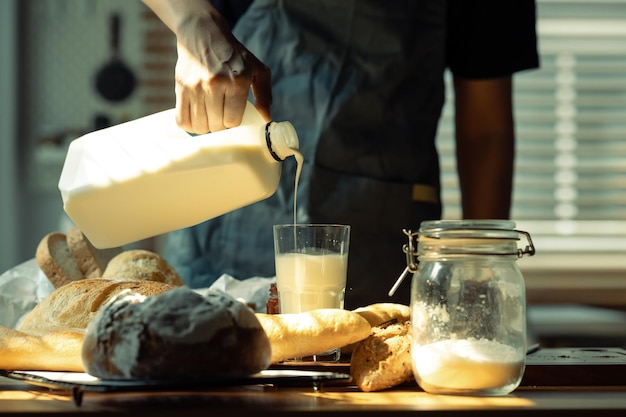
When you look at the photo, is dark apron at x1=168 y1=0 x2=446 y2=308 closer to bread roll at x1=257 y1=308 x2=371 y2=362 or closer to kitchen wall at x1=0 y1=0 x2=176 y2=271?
bread roll at x1=257 y1=308 x2=371 y2=362

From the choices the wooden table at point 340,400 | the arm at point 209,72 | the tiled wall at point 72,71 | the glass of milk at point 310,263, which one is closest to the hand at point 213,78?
the arm at point 209,72

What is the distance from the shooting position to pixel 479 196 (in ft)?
6.73

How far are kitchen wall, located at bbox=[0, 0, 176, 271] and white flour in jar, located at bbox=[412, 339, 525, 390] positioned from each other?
2.71 metres

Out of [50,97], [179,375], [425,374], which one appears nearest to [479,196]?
[425,374]

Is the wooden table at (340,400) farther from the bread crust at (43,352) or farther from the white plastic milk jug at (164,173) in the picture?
the white plastic milk jug at (164,173)

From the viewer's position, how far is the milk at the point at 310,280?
1025 millimetres

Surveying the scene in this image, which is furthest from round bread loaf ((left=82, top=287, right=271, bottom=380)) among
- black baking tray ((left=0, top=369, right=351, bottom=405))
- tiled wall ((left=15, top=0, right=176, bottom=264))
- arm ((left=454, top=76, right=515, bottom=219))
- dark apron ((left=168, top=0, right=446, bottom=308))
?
tiled wall ((left=15, top=0, right=176, bottom=264))

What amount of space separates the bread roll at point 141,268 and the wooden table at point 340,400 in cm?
36

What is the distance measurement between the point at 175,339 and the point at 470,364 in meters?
0.27

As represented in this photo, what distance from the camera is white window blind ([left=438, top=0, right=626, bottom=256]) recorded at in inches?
134

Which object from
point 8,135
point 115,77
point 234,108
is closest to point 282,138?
point 234,108

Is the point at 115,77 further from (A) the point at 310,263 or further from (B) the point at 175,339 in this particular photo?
(B) the point at 175,339

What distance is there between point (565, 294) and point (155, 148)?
2.49 meters

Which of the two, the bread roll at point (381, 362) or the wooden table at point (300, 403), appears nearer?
the wooden table at point (300, 403)
